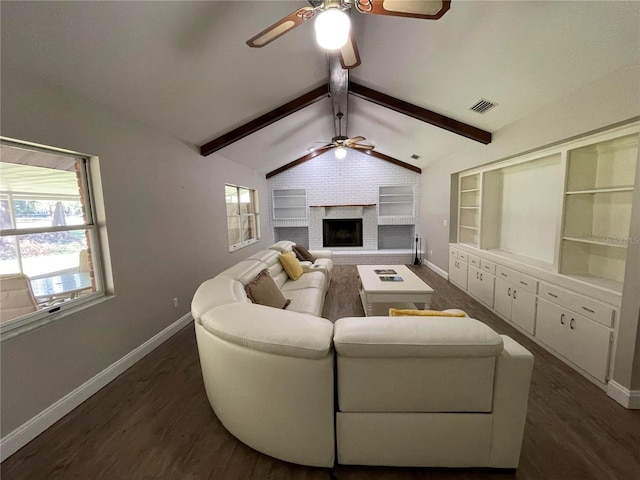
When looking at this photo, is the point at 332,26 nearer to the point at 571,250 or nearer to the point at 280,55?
the point at 280,55

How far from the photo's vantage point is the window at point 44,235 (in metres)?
1.68

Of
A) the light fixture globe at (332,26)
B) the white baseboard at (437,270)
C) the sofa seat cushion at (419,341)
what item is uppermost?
the light fixture globe at (332,26)

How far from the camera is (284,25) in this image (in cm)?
152

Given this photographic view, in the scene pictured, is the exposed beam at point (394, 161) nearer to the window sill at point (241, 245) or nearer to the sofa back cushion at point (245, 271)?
the window sill at point (241, 245)

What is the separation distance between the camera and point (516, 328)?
304 cm

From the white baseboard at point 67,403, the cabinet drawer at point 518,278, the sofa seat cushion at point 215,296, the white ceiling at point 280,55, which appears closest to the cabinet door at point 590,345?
the cabinet drawer at point 518,278

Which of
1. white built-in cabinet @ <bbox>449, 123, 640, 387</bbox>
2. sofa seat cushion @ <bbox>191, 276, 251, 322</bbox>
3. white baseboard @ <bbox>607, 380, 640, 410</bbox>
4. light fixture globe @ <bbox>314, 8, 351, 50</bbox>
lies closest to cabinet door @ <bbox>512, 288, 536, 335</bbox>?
white built-in cabinet @ <bbox>449, 123, 640, 387</bbox>

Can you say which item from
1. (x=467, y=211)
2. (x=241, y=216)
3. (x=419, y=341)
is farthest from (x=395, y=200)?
(x=419, y=341)

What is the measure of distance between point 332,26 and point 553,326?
312 cm

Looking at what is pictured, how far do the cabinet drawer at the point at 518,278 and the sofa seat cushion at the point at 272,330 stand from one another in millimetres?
2585

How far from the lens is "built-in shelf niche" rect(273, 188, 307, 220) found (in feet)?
24.0

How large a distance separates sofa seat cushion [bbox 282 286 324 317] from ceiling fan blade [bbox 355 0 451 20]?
2336 mm

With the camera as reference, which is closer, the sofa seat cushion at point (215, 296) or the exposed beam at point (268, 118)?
the sofa seat cushion at point (215, 296)

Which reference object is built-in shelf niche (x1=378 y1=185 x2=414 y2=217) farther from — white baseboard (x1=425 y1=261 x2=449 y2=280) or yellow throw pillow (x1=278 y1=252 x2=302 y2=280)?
yellow throw pillow (x1=278 y1=252 x2=302 y2=280)
